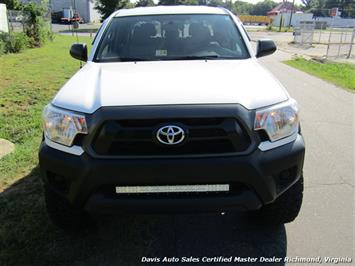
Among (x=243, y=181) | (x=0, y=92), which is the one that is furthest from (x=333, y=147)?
(x=0, y=92)

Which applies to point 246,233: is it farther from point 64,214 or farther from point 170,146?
point 64,214

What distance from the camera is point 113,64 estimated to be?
361 centimetres

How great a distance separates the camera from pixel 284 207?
121 inches

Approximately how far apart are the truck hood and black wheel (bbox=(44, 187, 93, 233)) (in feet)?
2.28

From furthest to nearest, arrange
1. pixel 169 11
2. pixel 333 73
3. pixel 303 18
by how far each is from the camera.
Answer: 1. pixel 303 18
2. pixel 333 73
3. pixel 169 11

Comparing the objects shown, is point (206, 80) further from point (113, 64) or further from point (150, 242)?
point (150, 242)

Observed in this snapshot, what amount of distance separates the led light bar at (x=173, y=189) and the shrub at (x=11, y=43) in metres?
14.7

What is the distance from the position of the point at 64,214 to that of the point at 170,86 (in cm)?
125

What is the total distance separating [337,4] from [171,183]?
400ft

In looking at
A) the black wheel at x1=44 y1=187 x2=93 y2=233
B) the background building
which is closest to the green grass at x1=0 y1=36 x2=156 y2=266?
the black wheel at x1=44 y1=187 x2=93 y2=233

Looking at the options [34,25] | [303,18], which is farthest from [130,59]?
[303,18]

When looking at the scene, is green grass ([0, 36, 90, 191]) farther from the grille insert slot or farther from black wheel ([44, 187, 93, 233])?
the grille insert slot

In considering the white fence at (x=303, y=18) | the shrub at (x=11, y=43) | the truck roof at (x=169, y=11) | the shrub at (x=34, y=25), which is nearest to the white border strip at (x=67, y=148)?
the truck roof at (x=169, y=11)

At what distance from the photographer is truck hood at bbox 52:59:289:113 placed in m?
2.65
